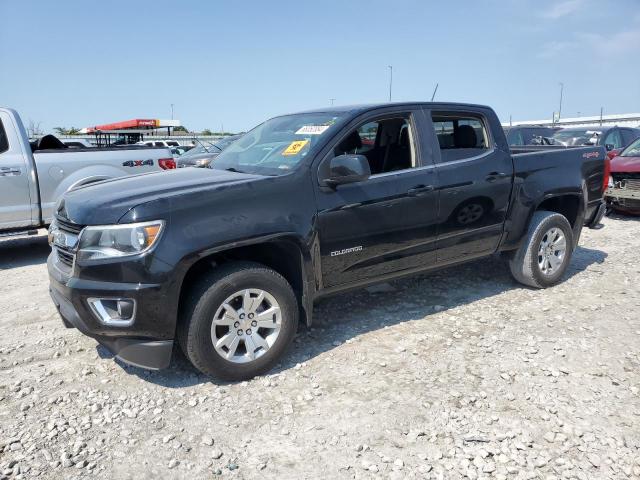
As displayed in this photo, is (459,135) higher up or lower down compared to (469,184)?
higher up

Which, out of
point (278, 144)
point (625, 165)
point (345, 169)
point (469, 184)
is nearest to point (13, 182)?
point (278, 144)

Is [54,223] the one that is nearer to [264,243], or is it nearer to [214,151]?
[264,243]

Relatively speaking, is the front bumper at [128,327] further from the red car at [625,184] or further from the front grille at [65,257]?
the red car at [625,184]

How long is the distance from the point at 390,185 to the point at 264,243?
1.11 metres

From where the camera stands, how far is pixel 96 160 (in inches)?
276

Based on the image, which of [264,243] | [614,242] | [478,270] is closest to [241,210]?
[264,243]

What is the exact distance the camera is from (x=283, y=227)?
3.36 metres

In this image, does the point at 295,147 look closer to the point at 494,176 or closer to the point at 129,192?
the point at 129,192

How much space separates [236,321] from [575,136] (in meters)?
11.3

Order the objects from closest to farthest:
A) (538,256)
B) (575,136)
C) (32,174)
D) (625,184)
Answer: (538,256), (32,174), (625,184), (575,136)

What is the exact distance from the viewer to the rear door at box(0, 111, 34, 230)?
21.0 ft

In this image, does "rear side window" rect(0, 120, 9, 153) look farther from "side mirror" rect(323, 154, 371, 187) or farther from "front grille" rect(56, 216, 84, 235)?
"side mirror" rect(323, 154, 371, 187)

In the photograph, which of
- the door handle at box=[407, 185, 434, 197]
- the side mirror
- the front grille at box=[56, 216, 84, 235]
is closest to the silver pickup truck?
the front grille at box=[56, 216, 84, 235]

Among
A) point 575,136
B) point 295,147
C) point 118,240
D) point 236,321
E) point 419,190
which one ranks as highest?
point 575,136
